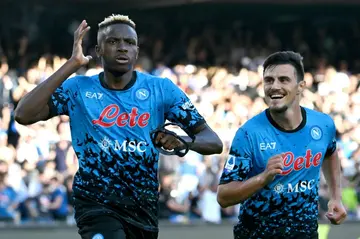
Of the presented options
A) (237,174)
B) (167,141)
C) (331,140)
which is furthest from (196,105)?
(167,141)

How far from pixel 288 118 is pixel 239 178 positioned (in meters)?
0.67

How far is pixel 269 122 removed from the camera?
7.28m

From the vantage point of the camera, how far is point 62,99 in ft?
22.5

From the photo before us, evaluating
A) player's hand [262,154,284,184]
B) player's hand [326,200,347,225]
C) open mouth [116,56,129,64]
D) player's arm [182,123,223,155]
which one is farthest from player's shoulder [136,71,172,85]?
player's hand [326,200,347,225]

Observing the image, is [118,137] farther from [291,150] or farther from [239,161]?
[291,150]

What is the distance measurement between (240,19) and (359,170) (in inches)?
309

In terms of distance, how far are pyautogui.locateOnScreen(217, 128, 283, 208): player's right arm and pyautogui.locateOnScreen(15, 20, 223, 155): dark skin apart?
1.07 feet

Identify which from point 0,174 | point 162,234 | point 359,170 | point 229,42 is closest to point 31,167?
point 0,174

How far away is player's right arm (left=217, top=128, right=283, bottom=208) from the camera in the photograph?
263 inches

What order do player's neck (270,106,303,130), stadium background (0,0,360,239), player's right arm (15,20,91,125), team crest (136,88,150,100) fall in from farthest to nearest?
stadium background (0,0,360,239) → player's neck (270,106,303,130) → team crest (136,88,150,100) → player's right arm (15,20,91,125)

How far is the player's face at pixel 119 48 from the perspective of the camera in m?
6.75

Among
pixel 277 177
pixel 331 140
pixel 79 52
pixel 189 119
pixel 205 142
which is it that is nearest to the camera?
pixel 79 52

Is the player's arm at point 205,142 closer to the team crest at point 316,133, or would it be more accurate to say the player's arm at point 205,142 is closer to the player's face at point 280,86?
the player's face at point 280,86

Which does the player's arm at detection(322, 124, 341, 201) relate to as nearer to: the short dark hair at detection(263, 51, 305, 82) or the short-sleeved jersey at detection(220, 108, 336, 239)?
the short-sleeved jersey at detection(220, 108, 336, 239)
